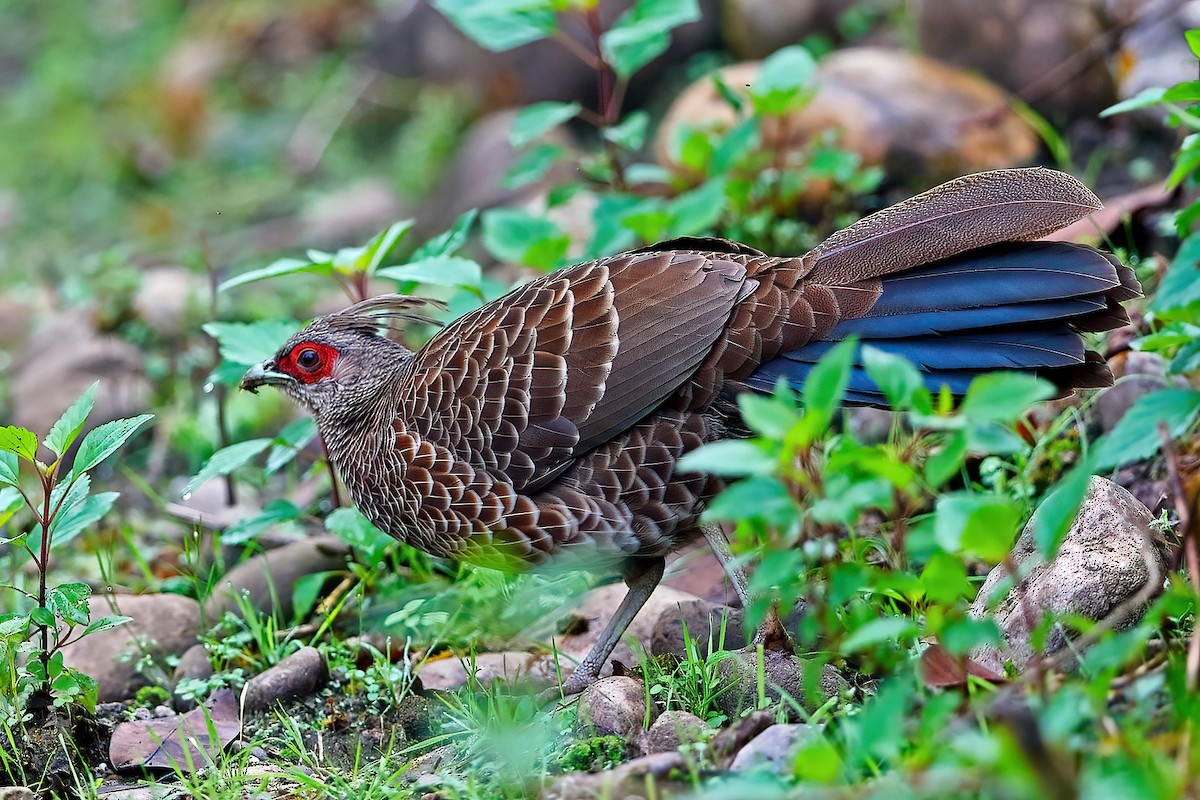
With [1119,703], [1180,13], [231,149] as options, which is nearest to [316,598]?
[1119,703]

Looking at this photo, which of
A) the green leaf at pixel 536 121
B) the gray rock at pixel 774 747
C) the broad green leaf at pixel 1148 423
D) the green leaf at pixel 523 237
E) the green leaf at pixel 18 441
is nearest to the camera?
the broad green leaf at pixel 1148 423

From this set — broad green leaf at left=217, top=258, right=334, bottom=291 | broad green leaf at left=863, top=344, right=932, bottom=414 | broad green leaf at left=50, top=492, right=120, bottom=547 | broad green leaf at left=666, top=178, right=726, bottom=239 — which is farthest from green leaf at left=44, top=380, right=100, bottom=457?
broad green leaf at left=666, top=178, right=726, bottom=239

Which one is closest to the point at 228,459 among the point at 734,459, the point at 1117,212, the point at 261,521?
the point at 261,521

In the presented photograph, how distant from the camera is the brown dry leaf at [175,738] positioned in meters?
3.24

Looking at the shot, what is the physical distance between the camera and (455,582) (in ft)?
13.6

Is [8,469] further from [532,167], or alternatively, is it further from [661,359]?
[532,167]

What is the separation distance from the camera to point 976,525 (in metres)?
2.02

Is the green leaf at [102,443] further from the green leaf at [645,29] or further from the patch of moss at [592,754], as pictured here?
the green leaf at [645,29]

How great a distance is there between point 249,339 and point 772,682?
2083 mm

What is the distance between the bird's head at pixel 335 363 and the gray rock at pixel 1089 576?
191 cm

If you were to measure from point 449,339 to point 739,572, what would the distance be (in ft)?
3.43

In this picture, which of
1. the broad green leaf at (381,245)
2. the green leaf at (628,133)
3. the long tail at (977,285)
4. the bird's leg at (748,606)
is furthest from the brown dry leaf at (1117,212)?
the broad green leaf at (381,245)

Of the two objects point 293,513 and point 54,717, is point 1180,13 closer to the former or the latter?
point 293,513

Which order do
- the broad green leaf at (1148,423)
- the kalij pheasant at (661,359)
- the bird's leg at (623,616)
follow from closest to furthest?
the broad green leaf at (1148,423), the kalij pheasant at (661,359), the bird's leg at (623,616)
